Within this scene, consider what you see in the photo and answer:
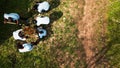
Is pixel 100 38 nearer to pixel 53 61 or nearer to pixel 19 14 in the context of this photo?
pixel 53 61

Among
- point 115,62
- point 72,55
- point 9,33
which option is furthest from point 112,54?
point 9,33

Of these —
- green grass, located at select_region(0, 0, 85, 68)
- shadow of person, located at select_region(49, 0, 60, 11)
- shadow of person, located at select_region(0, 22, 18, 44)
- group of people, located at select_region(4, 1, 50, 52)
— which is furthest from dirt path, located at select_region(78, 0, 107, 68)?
shadow of person, located at select_region(0, 22, 18, 44)

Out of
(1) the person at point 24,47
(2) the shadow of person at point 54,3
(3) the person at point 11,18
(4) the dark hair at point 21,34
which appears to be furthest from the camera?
(2) the shadow of person at point 54,3

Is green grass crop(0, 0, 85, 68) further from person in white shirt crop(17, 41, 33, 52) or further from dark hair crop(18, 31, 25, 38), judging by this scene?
dark hair crop(18, 31, 25, 38)

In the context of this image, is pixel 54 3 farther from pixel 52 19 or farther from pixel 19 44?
pixel 19 44

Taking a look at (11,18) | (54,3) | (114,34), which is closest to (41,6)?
(54,3)

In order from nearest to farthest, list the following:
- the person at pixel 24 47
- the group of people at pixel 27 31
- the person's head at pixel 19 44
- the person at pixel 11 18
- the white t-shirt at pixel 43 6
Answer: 1. the person at pixel 24 47
2. the person's head at pixel 19 44
3. the group of people at pixel 27 31
4. the person at pixel 11 18
5. the white t-shirt at pixel 43 6

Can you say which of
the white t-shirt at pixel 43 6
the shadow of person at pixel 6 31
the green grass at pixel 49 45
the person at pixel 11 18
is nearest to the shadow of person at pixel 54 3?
the green grass at pixel 49 45

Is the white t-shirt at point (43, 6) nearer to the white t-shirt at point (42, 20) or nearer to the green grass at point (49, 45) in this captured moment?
the green grass at point (49, 45)
